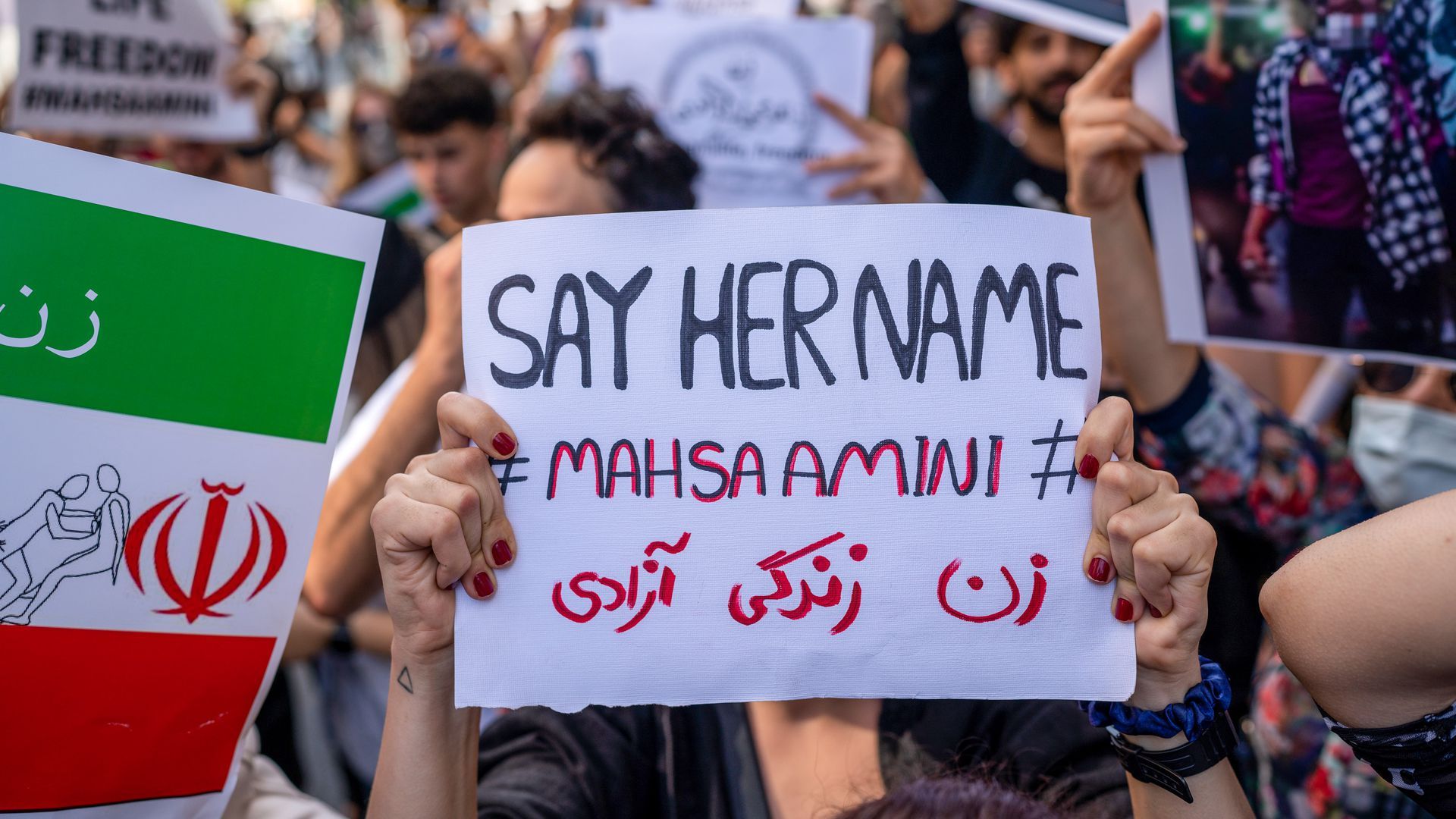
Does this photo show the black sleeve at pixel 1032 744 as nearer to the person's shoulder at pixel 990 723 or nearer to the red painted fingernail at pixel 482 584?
the person's shoulder at pixel 990 723

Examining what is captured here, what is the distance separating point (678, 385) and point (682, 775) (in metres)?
0.58

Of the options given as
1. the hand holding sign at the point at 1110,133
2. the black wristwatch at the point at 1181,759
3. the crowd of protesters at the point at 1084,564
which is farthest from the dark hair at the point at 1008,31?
the black wristwatch at the point at 1181,759

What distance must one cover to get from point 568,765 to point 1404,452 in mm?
1454

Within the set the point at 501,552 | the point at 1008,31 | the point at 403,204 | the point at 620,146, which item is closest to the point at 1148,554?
the point at 501,552

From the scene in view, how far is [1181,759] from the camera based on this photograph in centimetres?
111

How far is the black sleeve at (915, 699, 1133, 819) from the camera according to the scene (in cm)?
141

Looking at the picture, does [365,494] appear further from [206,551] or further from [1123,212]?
[1123,212]

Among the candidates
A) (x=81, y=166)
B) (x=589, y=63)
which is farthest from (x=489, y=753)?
(x=589, y=63)

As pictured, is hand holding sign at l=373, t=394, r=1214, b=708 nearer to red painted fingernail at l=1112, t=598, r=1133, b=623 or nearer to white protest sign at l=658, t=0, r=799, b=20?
red painted fingernail at l=1112, t=598, r=1133, b=623

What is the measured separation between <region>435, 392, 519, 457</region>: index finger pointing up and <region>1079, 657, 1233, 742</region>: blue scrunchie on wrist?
25.7 inches

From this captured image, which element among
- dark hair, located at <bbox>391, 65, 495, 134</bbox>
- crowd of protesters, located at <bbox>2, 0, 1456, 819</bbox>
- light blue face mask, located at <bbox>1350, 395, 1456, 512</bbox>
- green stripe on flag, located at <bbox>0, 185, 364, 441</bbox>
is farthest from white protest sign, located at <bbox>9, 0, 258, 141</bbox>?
Answer: light blue face mask, located at <bbox>1350, 395, 1456, 512</bbox>

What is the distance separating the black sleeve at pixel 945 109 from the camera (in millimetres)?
2949

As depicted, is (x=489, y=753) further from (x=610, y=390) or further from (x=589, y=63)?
(x=589, y=63)

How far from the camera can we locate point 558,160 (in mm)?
2281
